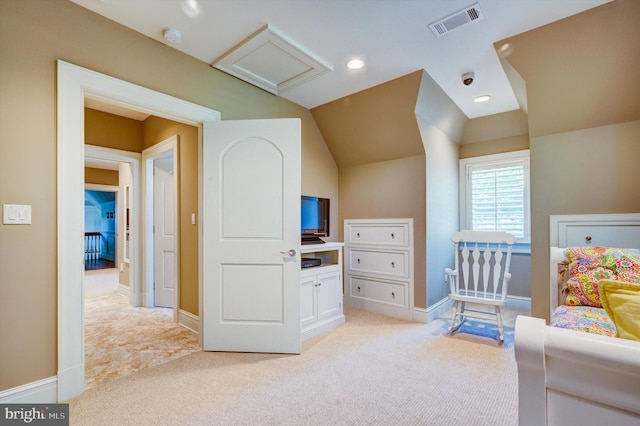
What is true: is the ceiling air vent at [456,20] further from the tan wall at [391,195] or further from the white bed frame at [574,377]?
the white bed frame at [574,377]

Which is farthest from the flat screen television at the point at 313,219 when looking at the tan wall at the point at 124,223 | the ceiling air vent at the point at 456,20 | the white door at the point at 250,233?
the tan wall at the point at 124,223

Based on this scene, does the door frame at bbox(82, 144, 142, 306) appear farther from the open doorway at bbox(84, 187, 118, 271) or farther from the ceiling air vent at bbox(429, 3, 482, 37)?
the open doorway at bbox(84, 187, 118, 271)

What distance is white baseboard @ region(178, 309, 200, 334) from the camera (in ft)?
10.0

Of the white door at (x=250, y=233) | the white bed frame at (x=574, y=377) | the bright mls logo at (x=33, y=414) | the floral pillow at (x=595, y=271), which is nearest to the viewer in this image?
the white bed frame at (x=574, y=377)

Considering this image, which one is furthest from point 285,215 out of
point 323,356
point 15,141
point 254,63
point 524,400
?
point 524,400

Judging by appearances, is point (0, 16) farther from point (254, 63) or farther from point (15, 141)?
point (254, 63)

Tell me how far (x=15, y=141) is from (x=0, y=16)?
0.72m

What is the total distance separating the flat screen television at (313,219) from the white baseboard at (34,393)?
2.24 metres

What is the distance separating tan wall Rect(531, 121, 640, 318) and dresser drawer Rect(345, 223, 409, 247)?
131 cm

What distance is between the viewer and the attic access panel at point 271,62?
7.63 ft

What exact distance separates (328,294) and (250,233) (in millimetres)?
1180

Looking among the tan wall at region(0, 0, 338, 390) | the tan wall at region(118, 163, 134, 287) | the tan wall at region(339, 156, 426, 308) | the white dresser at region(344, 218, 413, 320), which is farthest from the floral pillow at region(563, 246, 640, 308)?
the tan wall at region(118, 163, 134, 287)

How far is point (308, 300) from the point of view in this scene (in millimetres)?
2947

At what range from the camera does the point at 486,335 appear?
2.93 m
